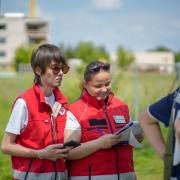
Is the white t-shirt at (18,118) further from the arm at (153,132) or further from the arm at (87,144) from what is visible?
the arm at (153,132)

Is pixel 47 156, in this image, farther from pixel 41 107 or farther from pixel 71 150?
pixel 41 107

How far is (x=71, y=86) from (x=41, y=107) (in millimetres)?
5095

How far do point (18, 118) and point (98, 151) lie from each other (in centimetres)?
72

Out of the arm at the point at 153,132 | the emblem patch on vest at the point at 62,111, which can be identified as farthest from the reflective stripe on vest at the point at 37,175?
the arm at the point at 153,132

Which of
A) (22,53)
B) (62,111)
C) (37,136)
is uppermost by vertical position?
(62,111)

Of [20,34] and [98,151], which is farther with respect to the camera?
[20,34]

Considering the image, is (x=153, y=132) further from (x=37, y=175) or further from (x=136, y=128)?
(x=37, y=175)

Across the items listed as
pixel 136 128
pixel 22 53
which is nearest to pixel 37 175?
pixel 136 128

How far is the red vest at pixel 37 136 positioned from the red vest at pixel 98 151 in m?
0.18

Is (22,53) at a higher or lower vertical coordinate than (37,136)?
lower

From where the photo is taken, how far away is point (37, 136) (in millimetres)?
2182

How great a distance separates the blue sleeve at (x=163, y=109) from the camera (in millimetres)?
1608

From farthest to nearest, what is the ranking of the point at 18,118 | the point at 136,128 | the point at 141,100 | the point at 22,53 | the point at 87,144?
1. the point at 22,53
2. the point at 141,100
3. the point at 136,128
4. the point at 87,144
5. the point at 18,118

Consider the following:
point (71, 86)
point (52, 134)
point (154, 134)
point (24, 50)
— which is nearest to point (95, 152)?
point (52, 134)
